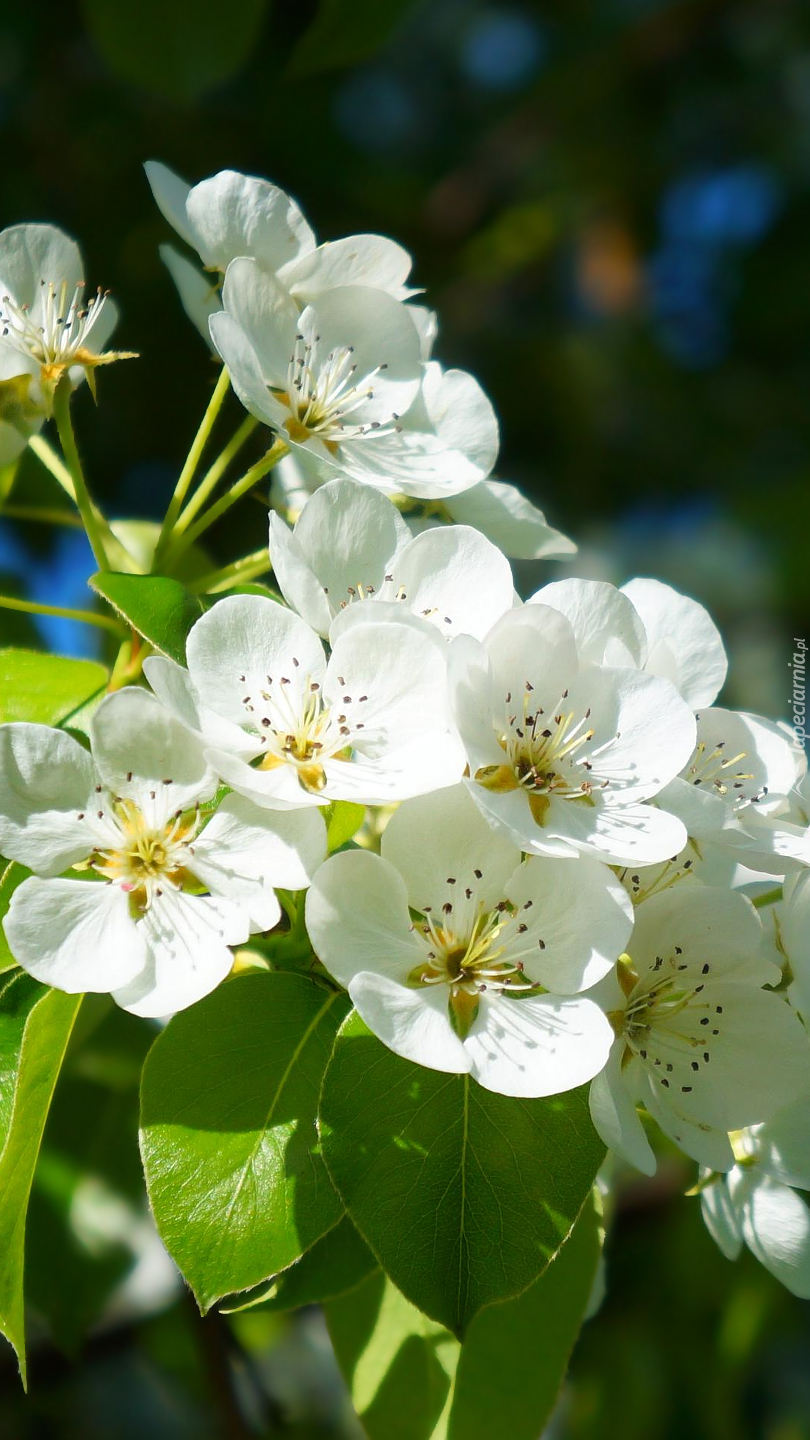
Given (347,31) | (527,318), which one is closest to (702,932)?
(347,31)

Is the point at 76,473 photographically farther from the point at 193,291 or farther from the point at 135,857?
the point at 135,857

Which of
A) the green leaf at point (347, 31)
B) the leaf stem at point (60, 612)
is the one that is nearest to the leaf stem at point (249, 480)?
the leaf stem at point (60, 612)

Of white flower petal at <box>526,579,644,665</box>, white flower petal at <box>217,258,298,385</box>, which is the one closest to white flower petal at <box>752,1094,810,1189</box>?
white flower petal at <box>526,579,644,665</box>

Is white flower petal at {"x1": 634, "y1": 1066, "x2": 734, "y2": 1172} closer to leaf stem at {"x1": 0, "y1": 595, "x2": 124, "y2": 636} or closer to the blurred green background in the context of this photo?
leaf stem at {"x1": 0, "y1": 595, "x2": 124, "y2": 636}

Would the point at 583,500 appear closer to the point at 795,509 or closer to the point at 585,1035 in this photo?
the point at 795,509

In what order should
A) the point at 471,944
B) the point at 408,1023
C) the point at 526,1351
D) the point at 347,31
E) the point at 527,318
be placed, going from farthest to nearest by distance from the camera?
the point at 527,318 < the point at 347,31 < the point at 526,1351 < the point at 471,944 < the point at 408,1023

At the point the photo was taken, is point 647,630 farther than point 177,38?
No

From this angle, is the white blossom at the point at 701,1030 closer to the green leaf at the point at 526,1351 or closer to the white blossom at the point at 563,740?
the white blossom at the point at 563,740

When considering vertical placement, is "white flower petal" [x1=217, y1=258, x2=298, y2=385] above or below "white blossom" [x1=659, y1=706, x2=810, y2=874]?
above
